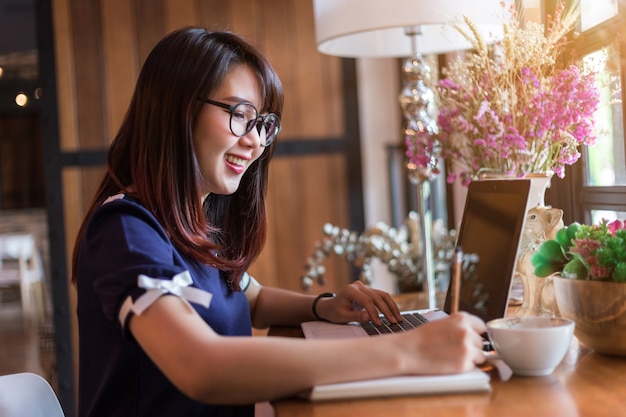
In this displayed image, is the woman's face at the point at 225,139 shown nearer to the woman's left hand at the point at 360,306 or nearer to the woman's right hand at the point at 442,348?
the woman's left hand at the point at 360,306

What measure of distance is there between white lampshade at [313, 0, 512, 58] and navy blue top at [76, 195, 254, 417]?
898 mm

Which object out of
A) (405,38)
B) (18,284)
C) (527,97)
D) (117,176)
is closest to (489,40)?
(527,97)

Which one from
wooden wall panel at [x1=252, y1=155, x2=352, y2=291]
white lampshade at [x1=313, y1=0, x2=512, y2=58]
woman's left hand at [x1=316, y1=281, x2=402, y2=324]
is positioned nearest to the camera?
woman's left hand at [x1=316, y1=281, x2=402, y2=324]

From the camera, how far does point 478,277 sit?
1300mm

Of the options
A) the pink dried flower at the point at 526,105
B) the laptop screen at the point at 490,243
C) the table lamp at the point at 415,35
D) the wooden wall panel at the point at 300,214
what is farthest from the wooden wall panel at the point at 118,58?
the laptop screen at the point at 490,243

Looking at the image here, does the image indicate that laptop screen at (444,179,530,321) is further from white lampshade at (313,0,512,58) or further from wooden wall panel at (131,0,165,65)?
wooden wall panel at (131,0,165,65)

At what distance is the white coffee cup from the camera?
39.0 inches

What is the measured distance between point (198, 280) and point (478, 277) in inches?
18.8

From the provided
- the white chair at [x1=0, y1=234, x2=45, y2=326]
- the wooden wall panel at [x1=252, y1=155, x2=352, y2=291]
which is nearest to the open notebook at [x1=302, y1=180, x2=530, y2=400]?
the wooden wall panel at [x1=252, y1=155, x2=352, y2=291]

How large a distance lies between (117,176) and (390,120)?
2658 millimetres

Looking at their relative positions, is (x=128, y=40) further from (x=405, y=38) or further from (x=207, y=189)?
(x=207, y=189)

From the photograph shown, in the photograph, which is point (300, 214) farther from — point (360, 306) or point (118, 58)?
point (360, 306)

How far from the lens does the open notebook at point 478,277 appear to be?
3.03 feet

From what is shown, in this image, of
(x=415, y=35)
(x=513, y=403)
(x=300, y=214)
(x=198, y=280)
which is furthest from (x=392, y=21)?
(x=300, y=214)
